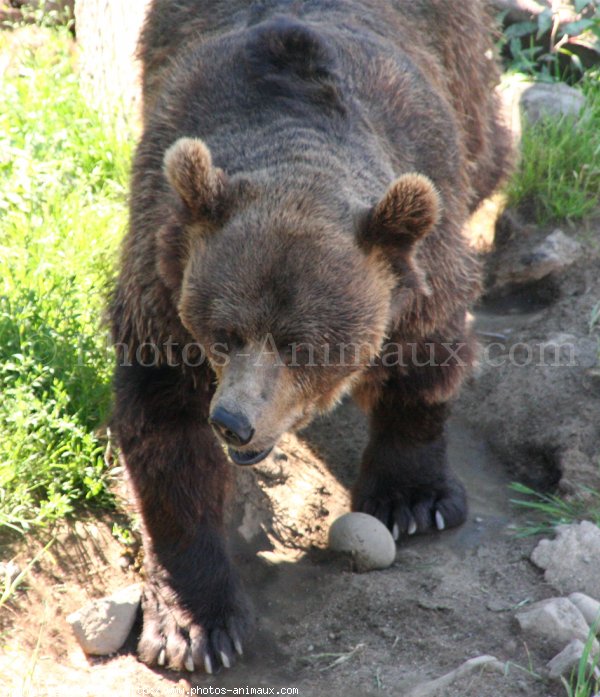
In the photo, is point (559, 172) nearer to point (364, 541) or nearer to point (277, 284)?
point (364, 541)

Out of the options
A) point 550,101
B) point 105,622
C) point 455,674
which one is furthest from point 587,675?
point 550,101

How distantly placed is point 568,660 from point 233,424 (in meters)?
1.47

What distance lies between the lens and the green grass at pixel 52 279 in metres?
4.46

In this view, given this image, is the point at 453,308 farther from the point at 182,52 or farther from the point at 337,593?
the point at 182,52

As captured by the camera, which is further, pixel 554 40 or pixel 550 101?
pixel 554 40

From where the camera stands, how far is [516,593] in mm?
4480

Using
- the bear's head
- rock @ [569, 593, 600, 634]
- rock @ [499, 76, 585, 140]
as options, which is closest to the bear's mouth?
the bear's head

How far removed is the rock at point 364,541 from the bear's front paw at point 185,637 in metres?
0.57

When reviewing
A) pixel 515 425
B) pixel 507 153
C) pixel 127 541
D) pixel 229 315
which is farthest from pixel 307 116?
pixel 507 153

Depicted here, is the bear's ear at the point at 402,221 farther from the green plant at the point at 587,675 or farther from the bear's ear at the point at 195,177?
the green plant at the point at 587,675

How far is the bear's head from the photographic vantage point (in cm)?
335

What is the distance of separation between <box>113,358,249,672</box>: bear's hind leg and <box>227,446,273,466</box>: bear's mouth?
1.82 feet

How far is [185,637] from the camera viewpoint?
428 cm

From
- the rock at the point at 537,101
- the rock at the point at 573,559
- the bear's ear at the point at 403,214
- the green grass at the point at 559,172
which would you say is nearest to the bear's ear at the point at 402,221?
the bear's ear at the point at 403,214
